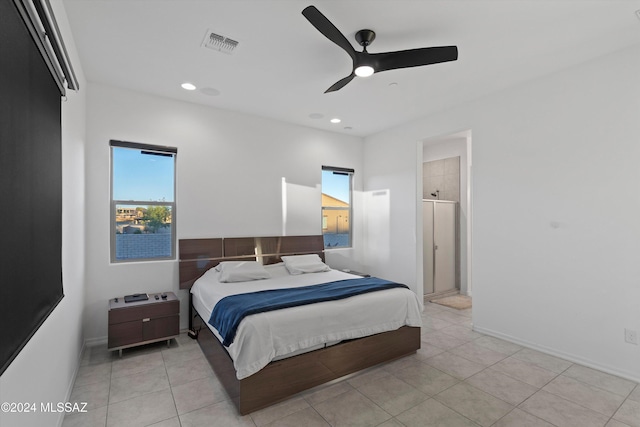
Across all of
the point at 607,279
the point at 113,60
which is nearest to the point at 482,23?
the point at 607,279

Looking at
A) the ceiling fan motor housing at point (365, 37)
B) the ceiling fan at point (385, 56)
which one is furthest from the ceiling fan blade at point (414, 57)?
the ceiling fan motor housing at point (365, 37)

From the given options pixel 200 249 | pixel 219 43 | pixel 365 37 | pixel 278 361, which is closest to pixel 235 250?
pixel 200 249

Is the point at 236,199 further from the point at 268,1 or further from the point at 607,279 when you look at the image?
the point at 607,279

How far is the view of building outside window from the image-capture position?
3721 millimetres

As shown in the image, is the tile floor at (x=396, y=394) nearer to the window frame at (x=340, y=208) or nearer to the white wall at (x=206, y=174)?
the white wall at (x=206, y=174)

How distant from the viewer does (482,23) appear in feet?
8.05

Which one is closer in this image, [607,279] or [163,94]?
[607,279]

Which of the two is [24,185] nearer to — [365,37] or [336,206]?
[365,37]

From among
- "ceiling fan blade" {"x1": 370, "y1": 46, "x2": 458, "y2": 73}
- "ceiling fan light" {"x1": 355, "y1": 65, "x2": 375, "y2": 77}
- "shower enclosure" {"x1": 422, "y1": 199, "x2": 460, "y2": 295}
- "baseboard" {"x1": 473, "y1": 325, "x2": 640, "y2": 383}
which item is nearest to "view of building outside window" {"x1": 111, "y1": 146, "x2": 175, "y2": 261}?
"ceiling fan light" {"x1": 355, "y1": 65, "x2": 375, "y2": 77}

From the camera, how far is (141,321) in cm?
324

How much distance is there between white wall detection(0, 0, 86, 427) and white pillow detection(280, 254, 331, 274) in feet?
7.59

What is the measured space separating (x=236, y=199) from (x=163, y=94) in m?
1.57

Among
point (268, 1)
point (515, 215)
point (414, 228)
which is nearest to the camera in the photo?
point (268, 1)

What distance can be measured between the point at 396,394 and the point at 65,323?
2.59 metres
